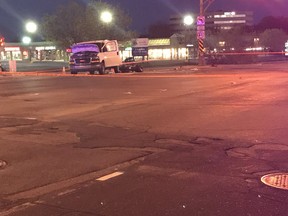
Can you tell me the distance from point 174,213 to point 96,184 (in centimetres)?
161

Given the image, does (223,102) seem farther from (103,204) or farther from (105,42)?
(105,42)

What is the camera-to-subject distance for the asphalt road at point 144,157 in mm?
5848

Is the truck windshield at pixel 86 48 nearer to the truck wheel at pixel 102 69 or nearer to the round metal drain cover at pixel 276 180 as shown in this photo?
the truck wheel at pixel 102 69

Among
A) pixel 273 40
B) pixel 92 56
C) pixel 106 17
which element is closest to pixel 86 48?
pixel 92 56

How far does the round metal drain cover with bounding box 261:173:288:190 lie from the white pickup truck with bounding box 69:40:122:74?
30.7 m

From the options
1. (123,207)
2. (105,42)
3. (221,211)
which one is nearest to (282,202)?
(221,211)

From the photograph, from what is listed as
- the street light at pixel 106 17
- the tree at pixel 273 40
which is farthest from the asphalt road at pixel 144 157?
the tree at pixel 273 40

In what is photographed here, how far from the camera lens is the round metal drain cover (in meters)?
→ 6.49

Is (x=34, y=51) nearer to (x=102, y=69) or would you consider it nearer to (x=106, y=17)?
(x=106, y=17)

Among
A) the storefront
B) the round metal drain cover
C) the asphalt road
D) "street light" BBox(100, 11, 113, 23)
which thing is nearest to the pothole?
the asphalt road

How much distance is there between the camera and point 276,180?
6758mm

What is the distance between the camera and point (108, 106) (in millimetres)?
15586

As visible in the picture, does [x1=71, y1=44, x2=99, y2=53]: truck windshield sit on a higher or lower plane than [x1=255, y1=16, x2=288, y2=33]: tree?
lower

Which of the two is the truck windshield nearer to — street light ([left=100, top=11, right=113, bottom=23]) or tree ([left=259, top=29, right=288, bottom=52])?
street light ([left=100, top=11, right=113, bottom=23])
